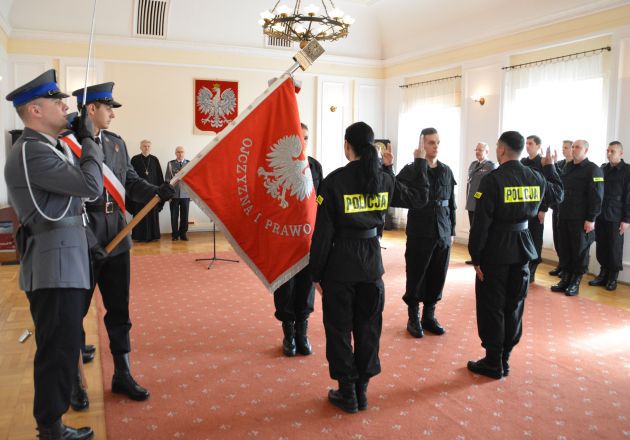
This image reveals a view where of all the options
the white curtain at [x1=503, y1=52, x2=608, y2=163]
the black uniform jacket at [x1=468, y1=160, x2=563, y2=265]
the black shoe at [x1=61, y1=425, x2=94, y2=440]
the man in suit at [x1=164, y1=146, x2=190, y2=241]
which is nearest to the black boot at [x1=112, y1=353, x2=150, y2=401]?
the black shoe at [x1=61, y1=425, x2=94, y2=440]

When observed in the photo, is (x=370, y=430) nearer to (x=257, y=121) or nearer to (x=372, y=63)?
(x=257, y=121)

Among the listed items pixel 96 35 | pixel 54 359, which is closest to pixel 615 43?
pixel 54 359

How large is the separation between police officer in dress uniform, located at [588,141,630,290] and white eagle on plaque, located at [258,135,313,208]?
4.27m

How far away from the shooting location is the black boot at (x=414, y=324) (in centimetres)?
405

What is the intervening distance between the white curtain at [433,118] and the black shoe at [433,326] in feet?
17.4

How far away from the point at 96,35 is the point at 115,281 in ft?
24.1

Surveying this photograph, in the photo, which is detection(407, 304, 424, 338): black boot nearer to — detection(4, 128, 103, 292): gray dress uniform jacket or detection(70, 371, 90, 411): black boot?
detection(70, 371, 90, 411): black boot

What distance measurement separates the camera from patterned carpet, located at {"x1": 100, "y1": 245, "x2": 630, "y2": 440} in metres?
2.68

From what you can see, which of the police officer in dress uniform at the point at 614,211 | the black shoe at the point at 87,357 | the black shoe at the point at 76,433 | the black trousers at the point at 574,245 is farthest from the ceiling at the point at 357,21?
the black shoe at the point at 76,433

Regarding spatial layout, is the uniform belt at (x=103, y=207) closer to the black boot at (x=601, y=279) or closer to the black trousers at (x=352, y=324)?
the black trousers at (x=352, y=324)

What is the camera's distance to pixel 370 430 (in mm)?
2645

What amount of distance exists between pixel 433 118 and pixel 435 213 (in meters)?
5.98

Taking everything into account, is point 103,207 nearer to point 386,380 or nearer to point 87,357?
point 87,357

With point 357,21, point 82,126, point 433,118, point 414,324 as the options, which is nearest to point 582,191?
point 414,324
